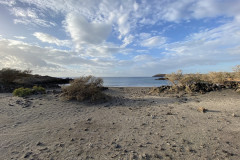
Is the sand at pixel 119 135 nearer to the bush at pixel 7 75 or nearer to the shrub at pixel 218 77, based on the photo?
the shrub at pixel 218 77

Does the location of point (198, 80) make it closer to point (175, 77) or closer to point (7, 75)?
point (175, 77)

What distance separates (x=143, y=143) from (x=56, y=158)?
1704 millimetres

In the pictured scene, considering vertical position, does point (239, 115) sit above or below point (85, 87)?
below

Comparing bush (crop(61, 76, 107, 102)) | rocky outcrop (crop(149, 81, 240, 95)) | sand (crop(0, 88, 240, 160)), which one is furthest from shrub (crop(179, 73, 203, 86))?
Result: bush (crop(61, 76, 107, 102))

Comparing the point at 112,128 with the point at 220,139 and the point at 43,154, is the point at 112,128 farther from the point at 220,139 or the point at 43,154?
the point at 220,139

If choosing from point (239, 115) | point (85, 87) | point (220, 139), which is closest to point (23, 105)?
point (85, 87)

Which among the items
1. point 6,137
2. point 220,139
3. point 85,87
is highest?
point 85,87

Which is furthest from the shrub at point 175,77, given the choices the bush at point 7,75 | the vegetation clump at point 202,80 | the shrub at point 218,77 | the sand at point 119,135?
the bush at point 7,75

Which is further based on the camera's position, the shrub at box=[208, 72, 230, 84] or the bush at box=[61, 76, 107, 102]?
the shrub at box=[208, 72, 230, 84]

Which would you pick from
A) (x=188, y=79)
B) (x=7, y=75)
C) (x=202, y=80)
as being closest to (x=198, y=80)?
(x=202, y=80)

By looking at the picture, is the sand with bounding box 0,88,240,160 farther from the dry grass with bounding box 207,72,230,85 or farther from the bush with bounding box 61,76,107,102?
the dry grass with bounding box 207,72,230,85

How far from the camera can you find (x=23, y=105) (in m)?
5.50

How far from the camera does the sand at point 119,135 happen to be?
2287mm

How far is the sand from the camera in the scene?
2287 millimetres
